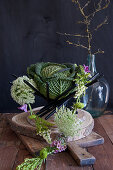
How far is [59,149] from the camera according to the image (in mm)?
851

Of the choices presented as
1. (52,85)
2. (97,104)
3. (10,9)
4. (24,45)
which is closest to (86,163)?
(52,85)

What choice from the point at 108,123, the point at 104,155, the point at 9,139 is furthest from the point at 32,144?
the point at 108,123

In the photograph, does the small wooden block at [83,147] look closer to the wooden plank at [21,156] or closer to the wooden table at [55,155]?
the wooden table at [55,155]

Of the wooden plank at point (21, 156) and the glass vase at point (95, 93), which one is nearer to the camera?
the wooden plank at point (21, 156)

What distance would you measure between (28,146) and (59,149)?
0.46 ft

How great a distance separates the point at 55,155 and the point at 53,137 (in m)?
0.10

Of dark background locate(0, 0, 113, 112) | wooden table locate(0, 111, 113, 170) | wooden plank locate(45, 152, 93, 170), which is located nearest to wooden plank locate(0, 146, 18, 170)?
wooden table locate(0, 111, 113, 170)

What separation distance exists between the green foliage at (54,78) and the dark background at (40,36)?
49cm

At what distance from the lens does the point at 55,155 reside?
875mm

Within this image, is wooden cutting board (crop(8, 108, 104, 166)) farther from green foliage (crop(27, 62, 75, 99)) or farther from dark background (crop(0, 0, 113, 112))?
dark background (crop(0, 0, 113, 112))

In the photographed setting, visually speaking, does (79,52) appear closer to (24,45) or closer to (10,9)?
(24,45)

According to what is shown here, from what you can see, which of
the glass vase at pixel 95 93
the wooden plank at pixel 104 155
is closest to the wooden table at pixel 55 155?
the wooden plank at pixel 104 155

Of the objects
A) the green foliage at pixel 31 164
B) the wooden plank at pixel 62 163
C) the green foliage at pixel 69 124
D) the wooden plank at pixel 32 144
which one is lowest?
Result: the wooden plank at pixel 62 163

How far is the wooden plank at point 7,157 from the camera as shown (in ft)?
2.63
